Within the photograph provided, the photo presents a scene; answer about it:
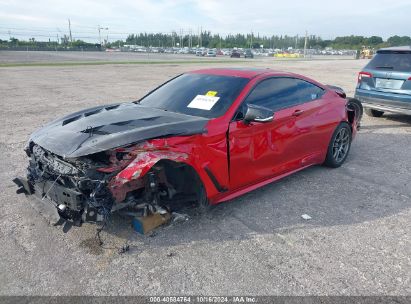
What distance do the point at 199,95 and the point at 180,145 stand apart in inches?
42.5

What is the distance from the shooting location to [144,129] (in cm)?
322

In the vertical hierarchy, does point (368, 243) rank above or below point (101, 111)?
below

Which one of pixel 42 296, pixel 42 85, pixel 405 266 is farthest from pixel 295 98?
pixel 42 85

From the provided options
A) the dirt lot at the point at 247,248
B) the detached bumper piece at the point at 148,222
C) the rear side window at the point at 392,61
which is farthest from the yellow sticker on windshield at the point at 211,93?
the rear side window at the point at 392,61

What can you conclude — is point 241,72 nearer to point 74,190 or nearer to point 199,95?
point 199,95

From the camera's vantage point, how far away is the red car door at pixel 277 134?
12.3 feet

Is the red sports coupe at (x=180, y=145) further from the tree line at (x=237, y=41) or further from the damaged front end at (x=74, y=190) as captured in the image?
the tree line at (x=237, y=41)

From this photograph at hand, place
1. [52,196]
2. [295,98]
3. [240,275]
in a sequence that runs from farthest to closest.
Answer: [295,98] < [52,196] < [240,275]

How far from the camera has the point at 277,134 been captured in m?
4.14

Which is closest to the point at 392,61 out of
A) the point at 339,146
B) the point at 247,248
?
the point at 339,146

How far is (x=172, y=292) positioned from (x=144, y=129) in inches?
56.2

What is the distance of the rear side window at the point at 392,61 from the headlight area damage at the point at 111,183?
6362 millimetres

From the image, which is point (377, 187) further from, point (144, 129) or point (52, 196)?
point (52, 196)

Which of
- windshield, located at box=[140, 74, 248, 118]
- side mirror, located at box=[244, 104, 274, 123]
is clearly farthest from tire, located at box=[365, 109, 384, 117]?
side mirror, located at box=[244, 104, 274, 123]
